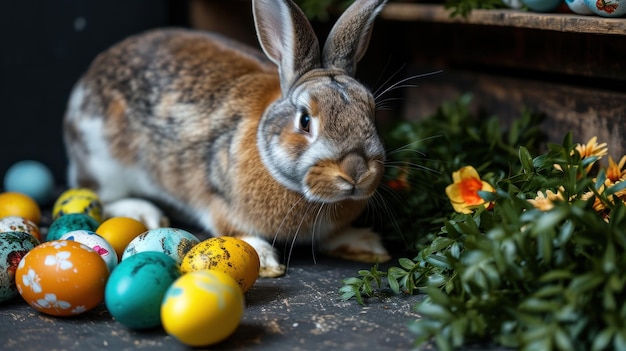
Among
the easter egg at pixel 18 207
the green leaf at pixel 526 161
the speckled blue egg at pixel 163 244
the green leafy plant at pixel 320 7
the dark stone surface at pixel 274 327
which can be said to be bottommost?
the dark stone surface at pixel 274 327

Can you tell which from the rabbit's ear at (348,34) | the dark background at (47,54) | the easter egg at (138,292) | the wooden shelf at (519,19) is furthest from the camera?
the dark background at (47,54)

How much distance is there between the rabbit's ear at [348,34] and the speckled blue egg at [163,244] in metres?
0.74

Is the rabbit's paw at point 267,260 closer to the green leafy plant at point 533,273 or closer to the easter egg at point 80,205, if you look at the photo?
the green leafy plant at point 533,273

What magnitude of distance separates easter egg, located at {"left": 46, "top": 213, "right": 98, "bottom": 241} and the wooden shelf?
1.50m

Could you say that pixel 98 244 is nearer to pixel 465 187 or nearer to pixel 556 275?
pixel 465 187

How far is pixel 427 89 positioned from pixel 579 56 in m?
1.10

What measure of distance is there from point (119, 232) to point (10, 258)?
346 mm

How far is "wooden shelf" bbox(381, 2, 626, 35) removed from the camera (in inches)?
87.2

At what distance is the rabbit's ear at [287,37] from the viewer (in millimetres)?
2357

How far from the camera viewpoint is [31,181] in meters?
3.15

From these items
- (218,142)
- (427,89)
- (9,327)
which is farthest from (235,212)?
(427,89)

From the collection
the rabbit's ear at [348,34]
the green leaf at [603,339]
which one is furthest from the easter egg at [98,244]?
the green leaf at [603,339]

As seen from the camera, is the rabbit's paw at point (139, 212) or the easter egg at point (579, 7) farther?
the rabbit's paw at point (139, 212)

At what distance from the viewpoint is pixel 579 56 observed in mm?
2766
